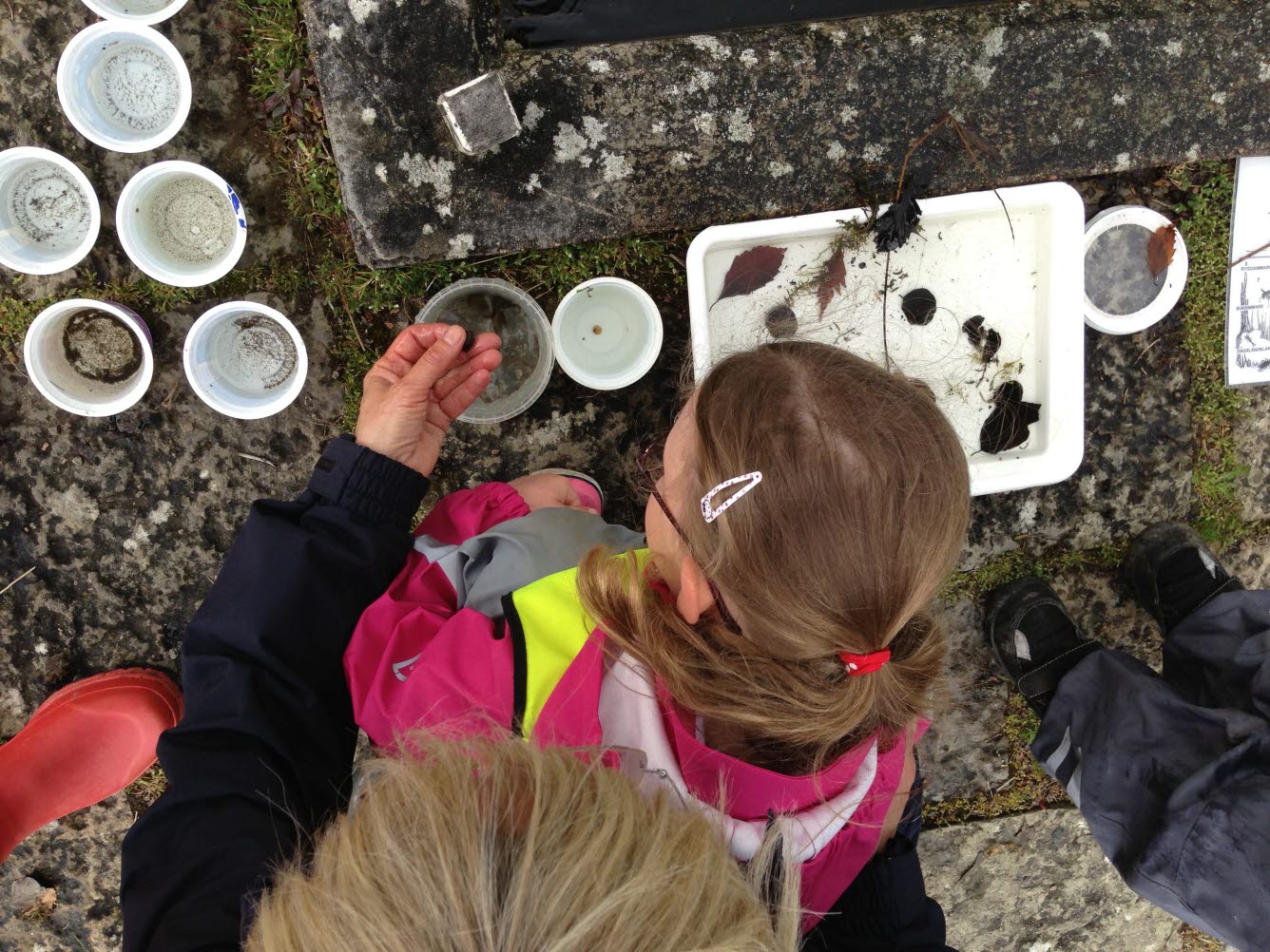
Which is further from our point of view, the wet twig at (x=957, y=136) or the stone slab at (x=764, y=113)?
the wet twig at (x=957, y=136)

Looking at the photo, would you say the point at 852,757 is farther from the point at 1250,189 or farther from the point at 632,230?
the point at 1250,189

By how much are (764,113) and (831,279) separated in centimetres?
44

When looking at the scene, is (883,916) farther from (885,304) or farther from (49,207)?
(49,207)

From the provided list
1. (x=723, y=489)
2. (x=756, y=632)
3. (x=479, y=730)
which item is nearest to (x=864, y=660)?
(x=756, y=632)

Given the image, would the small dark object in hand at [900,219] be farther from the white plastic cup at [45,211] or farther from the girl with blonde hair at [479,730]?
the white plastic cup at [45,211]

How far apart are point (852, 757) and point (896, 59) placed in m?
1.67

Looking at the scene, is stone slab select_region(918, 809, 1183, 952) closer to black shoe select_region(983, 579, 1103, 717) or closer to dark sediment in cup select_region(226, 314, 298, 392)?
black shoe select_region(983, 579, 1103, 717)

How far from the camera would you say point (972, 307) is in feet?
6.58

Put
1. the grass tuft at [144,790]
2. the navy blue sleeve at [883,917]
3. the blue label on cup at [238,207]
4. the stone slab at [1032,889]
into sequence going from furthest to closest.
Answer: the stone slab at [1032,889]
the grass tuft at [144,790]
the blue label on cup at [238,207]
the navy blue sleeve at [883,917]

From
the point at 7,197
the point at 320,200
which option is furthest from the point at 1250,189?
the point at 7,197

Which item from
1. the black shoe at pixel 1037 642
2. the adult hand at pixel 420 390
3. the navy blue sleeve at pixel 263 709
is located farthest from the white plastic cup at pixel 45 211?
the black shoe at pixel 1037 642

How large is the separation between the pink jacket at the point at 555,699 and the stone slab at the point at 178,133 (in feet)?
3.76

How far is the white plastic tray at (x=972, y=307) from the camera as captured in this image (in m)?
1.93

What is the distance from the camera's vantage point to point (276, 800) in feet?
5.00
